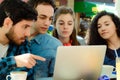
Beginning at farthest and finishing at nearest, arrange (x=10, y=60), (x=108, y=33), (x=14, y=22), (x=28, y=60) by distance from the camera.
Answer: (x=108, y=33)
(x=14, y=22)
(x=10, y=60)
(x=28, y=60)

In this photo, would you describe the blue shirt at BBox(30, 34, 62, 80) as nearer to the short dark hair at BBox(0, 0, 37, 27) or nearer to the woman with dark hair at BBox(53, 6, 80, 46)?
the short dark hair at BBox(0, 0, 37, 27)

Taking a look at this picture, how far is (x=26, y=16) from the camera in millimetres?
1812

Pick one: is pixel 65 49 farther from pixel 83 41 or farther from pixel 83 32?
pixel 83 32

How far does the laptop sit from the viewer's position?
150 cm

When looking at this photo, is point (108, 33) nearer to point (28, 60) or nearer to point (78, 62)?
point (78, 62)

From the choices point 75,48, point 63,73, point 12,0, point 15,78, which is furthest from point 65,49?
point 12,0

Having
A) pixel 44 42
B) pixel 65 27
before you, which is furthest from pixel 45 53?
pixel 65 27

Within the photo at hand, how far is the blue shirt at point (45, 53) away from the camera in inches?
72.2

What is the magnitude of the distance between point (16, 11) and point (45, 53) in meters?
0.35

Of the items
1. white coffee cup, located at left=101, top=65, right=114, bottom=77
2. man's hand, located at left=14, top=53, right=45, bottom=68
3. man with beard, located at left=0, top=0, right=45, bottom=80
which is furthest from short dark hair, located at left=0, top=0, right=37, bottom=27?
white coffee cup, located at left=101, top=65, right=114, bottom=77

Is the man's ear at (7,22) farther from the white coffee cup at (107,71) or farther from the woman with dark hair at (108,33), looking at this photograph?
the woman with dark hair at (108,33)

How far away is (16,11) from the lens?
1.80m

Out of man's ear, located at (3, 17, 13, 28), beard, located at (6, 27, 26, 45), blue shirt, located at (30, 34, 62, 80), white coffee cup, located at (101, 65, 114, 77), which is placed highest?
man's ear, located at (3, 17, 13, 28)

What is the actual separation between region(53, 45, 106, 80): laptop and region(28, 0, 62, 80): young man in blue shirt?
0.93 feet
